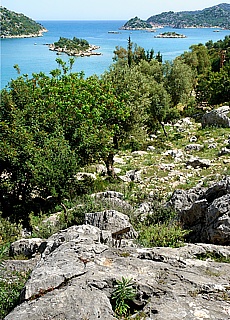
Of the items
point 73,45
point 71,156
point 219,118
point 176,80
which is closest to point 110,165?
point 71,156

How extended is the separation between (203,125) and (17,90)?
22025mm

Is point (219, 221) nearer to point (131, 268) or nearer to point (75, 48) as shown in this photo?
point (131, 268)

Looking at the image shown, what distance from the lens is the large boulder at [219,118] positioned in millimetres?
34000

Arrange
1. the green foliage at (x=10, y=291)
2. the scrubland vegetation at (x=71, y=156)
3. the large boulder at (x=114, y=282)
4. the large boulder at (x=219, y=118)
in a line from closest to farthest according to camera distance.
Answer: the large boulder at (x=114, y=282) < the green foliage at (x=10, y=291) < the scrubland vegetation at (x=71, y=156) < the large boulder at (x=219, y=118)

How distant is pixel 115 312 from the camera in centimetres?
598

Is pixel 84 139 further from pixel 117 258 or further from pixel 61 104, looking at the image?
pixel 117 258

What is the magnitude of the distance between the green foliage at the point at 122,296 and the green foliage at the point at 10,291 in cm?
215

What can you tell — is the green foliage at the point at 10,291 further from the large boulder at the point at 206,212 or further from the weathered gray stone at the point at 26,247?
the large boulder at the point at 206,212

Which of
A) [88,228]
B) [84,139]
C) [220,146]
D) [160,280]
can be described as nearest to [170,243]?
[88,228]

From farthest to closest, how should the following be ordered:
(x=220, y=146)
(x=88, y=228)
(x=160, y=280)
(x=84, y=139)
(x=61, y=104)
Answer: (x=220, y=146) → (x=61, y=104) → (x=84, y=139) → (x=88, y=228) → (x=160, y=280)

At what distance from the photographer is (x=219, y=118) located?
3453 centimetres

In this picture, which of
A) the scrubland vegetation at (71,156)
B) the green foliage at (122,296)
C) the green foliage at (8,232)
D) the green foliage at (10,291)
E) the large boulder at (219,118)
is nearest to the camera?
the green foliage at (122,296)

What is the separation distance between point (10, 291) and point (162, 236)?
4.38 metres

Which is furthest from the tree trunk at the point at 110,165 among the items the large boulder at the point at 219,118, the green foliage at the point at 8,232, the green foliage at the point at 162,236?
the large boulder at the point at 219,118
